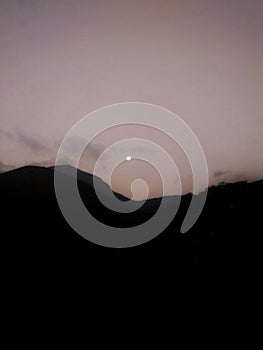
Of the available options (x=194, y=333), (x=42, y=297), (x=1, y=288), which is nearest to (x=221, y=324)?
(x=194, y=333)

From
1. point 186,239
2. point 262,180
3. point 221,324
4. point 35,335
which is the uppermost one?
point 262,180

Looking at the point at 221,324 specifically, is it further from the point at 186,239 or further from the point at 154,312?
the point at 186,239

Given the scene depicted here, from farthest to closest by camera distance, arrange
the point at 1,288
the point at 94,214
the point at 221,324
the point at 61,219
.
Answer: the point at 94,214, the point at 61,219, the point at 1,288, the point at 221,324

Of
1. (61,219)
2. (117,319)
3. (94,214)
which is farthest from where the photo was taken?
(94,214)

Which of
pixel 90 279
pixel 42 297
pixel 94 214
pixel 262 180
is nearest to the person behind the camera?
pixel 42 297

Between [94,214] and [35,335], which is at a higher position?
[94,214]

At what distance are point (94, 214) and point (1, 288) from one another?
75.1 metres

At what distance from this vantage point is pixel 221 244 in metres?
46.3

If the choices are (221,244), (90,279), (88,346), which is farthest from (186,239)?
(88,346)

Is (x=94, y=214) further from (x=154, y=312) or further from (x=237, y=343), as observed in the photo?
(x=237, y=343)

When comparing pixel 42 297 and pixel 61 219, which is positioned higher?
pixel 61 219

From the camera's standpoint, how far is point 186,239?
189 feet

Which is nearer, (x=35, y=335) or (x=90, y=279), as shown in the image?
(x=35, y=335)

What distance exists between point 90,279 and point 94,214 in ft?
234
